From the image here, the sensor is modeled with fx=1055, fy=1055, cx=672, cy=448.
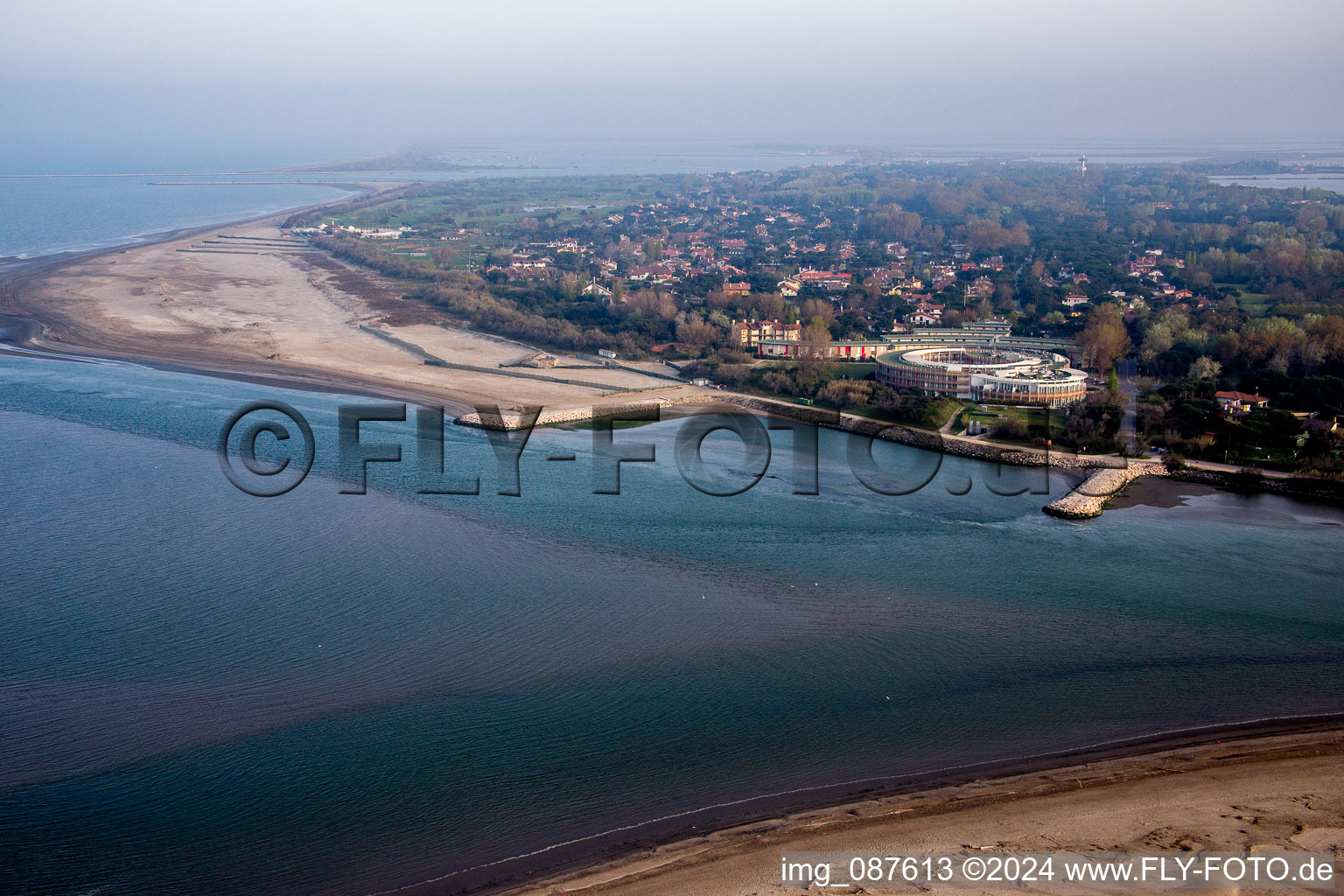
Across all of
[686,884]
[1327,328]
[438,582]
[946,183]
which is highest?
[946,183]

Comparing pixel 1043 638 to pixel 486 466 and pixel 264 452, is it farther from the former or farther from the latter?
pixel 264 452

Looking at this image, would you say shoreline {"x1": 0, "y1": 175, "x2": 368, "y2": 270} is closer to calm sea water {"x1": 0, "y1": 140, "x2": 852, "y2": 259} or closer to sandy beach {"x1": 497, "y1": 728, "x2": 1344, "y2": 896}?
calm sea water {"x1": 0, "y1": 140, "x2": 852, "y2": 259}

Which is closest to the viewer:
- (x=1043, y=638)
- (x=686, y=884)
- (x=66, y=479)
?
(x=686, y=884)

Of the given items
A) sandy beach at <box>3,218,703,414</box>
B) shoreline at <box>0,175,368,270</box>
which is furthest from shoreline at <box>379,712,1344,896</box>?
shoreline at <box>0,175,368,270</box>

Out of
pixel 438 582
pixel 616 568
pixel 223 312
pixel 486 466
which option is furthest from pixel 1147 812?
pixel 223 312

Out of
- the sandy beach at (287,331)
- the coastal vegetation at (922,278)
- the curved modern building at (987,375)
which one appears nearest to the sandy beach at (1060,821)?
the coastal vegetation at (922,278)
